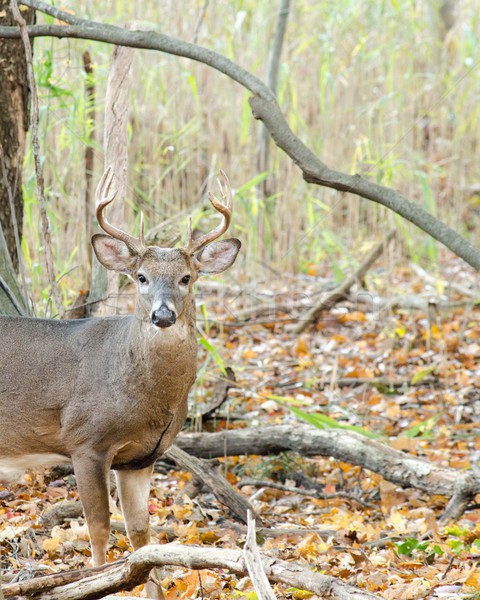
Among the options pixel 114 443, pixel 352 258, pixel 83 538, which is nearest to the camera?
pixel 114 443

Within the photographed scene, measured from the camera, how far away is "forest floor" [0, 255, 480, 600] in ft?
13.1

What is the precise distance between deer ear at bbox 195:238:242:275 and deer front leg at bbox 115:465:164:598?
93cm

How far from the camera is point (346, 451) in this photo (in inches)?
199

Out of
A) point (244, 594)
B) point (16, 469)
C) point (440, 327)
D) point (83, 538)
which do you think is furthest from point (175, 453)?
point (440, 327)

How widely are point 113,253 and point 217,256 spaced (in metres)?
0.47

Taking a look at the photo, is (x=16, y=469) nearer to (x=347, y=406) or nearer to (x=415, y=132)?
(x=347, y=406)

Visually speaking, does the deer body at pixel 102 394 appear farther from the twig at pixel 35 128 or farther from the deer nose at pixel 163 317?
the twig at pixel 35 128

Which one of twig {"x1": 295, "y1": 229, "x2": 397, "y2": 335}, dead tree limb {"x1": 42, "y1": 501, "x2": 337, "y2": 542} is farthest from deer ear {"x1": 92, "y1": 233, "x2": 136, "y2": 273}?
twig {"x1": 295, "y1": 229, "x2": 397, "y2": 335}

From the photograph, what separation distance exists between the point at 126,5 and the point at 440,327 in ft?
12.9

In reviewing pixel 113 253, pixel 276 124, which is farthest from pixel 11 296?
pixel 276 124

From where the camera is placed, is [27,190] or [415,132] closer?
[27,190]

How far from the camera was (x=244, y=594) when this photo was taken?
11.4ft

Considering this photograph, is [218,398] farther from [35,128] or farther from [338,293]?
[338,293]

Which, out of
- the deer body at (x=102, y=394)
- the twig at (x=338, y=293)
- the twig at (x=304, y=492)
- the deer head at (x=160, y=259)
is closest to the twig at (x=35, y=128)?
the deer head at (x=160, y=259)
